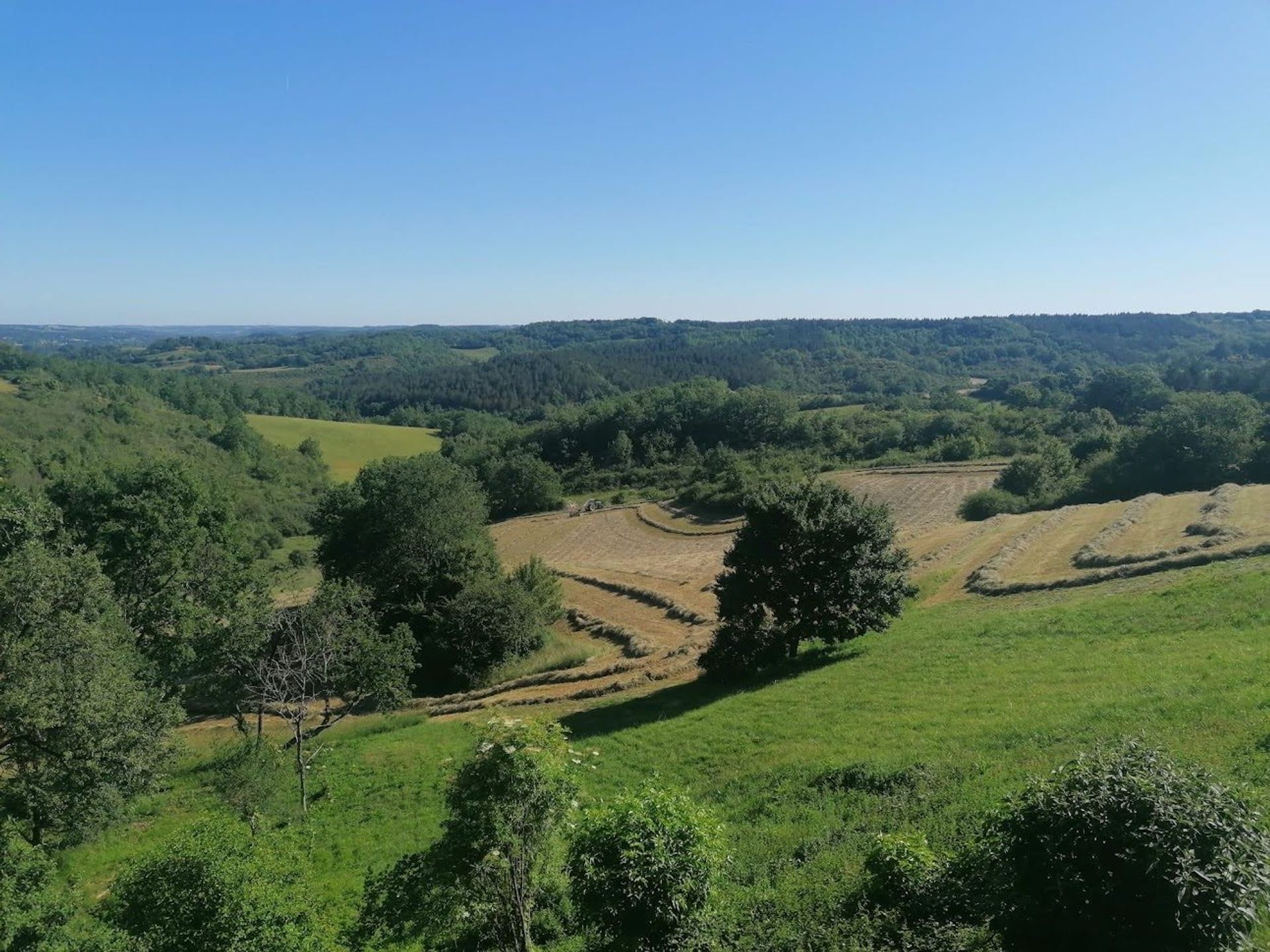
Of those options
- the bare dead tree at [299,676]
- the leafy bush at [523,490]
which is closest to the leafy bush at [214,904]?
the bare dead tree at [299,676]

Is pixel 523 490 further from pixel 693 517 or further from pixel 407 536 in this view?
pixel 407 536

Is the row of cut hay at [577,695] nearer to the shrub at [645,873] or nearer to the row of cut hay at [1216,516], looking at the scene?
the shrub at [645,873]

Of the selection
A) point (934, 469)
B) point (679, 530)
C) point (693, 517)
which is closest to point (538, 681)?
point (679, 530)

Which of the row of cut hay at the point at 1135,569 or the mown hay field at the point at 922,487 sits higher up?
the row of cut hay at the point at 1135,569

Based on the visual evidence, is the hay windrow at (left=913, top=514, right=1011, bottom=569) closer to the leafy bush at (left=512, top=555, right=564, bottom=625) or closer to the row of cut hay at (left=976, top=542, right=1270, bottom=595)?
the row of cut hay at (left=976, top=542, right=1270, bottom=595)

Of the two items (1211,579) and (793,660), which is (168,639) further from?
(1211,579)

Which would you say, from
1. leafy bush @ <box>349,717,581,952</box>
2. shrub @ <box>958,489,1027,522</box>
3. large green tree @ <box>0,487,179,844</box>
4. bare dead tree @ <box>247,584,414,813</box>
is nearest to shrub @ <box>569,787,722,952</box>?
leafy bush @ <box>349,717,581,952</box>

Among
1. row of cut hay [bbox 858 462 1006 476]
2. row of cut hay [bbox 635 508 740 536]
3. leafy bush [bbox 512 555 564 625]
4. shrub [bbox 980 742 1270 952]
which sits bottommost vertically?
row of cut hay [bbox 635 508 740 536]

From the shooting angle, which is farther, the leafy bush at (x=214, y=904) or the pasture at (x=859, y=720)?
the pasture at (x=859, y=720)
